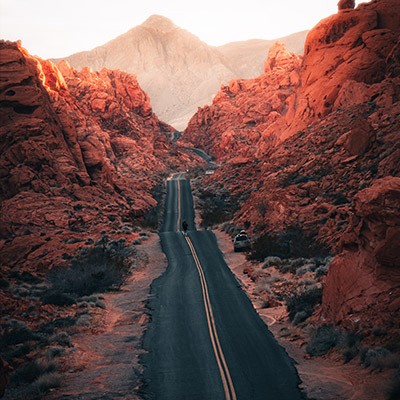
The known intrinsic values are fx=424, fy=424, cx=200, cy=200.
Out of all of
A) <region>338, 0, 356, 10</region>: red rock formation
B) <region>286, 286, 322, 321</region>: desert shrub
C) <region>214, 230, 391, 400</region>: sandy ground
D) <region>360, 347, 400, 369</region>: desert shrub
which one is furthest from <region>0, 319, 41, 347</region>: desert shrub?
<region>338, 0, 356, 10</region>: red rock formation

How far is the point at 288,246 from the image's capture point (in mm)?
31312

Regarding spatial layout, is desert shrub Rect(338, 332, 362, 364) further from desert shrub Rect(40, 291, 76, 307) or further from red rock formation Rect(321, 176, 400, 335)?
desert shrub Rect(40, 291, 76, 307)

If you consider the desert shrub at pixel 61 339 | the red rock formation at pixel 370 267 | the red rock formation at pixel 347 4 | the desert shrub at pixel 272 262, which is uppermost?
the red rock formation at pixel 347 4

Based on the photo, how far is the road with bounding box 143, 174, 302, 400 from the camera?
12641 millimetres

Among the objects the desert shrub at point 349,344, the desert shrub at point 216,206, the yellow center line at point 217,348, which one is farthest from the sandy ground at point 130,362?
the desert shrub at point 216,206

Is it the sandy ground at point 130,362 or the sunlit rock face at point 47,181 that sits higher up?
the sunlit rock face at point 47,181

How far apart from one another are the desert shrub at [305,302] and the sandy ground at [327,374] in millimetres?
537

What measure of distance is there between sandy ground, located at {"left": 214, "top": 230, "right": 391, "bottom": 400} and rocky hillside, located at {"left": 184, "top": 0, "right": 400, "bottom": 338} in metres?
1.42

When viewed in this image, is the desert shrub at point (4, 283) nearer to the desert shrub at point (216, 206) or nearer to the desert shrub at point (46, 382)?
the desert shrub at point (46, 382)

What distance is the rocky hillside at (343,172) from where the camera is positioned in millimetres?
14312

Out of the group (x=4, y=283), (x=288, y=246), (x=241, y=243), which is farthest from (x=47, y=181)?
(x=288, y=246)

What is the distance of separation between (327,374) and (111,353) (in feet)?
26.4

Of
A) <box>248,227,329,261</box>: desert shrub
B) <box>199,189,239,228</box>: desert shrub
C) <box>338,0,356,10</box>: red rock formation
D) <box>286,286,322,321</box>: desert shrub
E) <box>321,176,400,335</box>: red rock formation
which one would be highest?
<box>338,0,356,10</box>: red rock formation

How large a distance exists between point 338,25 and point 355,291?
42550 millimetres
